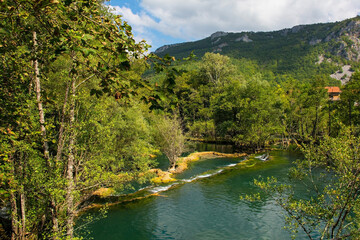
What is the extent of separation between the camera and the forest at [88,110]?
2.95 metres

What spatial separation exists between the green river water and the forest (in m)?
2.21

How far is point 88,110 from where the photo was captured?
504 inches

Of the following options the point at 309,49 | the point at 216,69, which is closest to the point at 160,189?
the point at 216,69

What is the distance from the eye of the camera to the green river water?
43.1 ft

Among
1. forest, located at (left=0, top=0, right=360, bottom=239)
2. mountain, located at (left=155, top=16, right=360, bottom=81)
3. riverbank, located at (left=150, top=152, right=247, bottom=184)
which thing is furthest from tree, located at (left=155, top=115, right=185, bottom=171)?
mountain, located at (left=155, top=16, right=360, bottom=81)

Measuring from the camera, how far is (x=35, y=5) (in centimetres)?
245

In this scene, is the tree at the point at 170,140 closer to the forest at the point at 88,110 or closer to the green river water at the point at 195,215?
the forest at the point at 88,110

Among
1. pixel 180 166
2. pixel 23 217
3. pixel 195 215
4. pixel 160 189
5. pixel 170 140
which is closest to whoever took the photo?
pixel 23 217

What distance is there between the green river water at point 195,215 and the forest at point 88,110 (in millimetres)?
2209

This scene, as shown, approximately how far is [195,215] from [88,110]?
10174 millimetres

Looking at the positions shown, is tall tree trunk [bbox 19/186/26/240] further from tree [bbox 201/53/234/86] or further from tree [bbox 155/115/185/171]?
tree [bbox 201/53/234/86]

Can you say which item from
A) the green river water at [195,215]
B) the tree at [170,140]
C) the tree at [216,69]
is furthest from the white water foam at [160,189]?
the tree at [216,69]

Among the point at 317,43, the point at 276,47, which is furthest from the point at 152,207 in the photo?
the point at 317,43

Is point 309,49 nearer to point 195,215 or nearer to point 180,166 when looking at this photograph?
point 180,166
